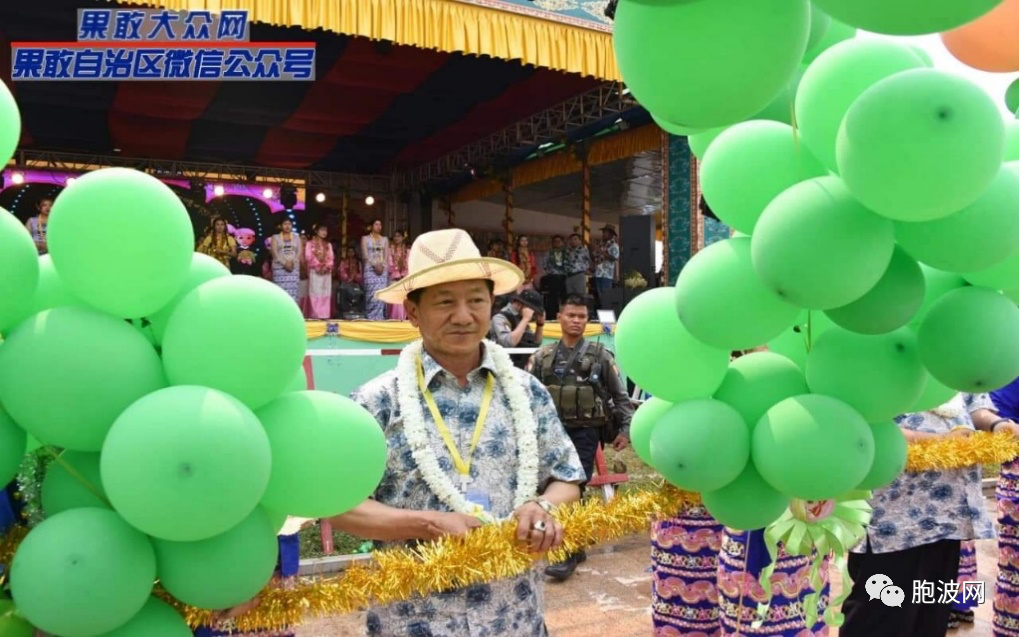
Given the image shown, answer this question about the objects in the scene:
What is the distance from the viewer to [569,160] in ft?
42.8

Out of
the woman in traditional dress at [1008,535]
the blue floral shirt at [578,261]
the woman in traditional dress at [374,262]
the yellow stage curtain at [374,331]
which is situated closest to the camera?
the woman in traditional dress at [1008,535]

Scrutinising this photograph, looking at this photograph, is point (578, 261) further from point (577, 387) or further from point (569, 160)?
point (577, 387)

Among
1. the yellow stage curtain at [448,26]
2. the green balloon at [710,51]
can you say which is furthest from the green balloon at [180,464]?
the yellow stage curtain at [448,26]

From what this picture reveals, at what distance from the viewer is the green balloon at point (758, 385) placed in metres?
1.38

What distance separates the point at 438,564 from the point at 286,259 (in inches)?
377

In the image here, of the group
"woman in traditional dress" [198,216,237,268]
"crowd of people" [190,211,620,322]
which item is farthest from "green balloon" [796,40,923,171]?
"woman in traditional dress" [198,216,237,268]

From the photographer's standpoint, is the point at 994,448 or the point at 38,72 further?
the point at 38,72

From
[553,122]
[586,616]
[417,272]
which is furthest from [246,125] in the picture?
[417,272]

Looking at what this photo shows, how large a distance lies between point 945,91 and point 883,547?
7.08 feet

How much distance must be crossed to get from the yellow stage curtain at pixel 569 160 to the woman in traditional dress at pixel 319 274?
455 centimetres

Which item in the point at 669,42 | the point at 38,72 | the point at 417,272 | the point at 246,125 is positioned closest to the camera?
the point at 669,42

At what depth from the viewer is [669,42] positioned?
92 cm

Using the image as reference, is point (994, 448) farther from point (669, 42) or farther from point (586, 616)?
point (669, 42)

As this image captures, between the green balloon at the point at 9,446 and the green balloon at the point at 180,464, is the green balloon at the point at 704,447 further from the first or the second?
the green balloon at the point at 9,446
